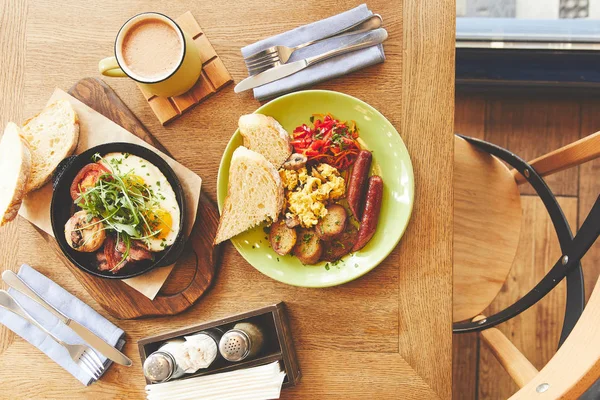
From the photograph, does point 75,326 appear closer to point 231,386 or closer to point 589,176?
point 231,386

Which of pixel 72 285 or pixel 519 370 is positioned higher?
pixel 72 285

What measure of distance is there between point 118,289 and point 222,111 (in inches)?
22.3

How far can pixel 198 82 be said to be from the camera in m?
1.37

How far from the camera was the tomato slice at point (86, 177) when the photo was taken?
51.3 inches

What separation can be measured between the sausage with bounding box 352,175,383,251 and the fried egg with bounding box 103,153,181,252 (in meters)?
0.46

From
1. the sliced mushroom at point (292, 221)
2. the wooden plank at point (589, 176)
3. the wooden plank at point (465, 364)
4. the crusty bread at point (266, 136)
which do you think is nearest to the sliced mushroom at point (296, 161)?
the crusty bread at point (266, 136)

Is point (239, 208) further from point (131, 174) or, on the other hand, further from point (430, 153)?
point (430, 153)

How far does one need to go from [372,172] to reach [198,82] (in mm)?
530

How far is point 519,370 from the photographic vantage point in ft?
4.60

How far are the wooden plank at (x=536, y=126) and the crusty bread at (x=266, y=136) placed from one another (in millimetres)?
1280

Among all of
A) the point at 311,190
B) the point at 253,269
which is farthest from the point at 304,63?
the point at 253,269

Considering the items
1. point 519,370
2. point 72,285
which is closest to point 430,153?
point 519,370

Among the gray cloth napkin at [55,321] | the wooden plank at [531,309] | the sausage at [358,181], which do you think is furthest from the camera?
the wooden plank at [531,309]

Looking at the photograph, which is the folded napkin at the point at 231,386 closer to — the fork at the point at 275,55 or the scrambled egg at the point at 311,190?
the scrambled egg at the point at 311,190
